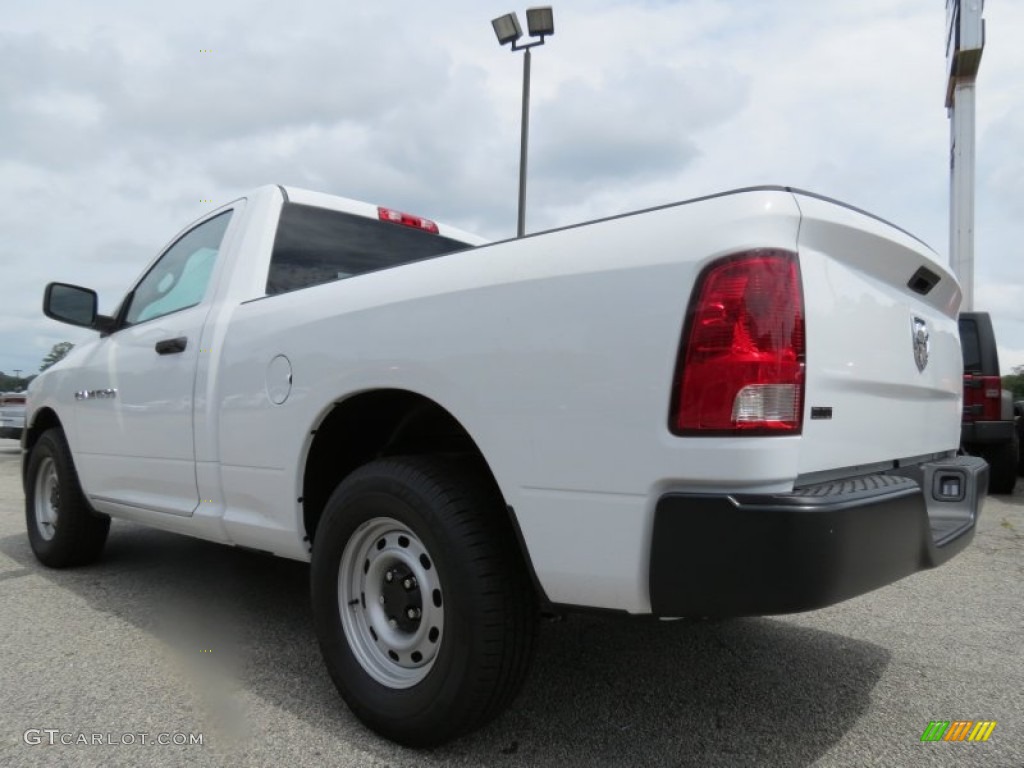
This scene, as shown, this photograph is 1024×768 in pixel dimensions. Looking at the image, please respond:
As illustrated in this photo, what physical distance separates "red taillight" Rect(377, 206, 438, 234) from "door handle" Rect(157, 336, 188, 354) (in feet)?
3.90

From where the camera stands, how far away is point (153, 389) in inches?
135

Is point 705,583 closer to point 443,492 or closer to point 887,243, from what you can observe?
point 443,492

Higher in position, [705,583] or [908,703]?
[705,583]

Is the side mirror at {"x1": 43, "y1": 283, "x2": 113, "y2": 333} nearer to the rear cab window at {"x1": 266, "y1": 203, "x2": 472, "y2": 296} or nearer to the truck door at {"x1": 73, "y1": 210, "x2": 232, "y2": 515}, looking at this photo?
the truck door at {"x1": 73, "y1": 210, "x2": 232, "y2": 515}

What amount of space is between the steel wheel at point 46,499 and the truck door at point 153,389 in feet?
1.92

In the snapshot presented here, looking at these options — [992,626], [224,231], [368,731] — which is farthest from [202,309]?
[992,626]

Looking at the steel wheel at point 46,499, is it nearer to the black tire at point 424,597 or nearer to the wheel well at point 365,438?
the wheel well at point 365,438

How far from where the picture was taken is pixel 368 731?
2338 mm

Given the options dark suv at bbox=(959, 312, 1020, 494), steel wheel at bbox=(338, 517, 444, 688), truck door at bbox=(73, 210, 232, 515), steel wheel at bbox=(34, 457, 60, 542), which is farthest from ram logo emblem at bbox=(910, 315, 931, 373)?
dark suv at bbox=(959, 312, 1020, 494)

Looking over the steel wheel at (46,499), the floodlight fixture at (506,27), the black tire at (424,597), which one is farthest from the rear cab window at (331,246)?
the floodlight fixture at (506,27)

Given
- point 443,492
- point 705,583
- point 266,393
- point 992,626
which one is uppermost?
point 266,393

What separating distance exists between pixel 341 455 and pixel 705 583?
154 cm

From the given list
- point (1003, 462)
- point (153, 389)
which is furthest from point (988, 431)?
point (153, 389)

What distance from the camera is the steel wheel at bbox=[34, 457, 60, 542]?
4.55 metres
